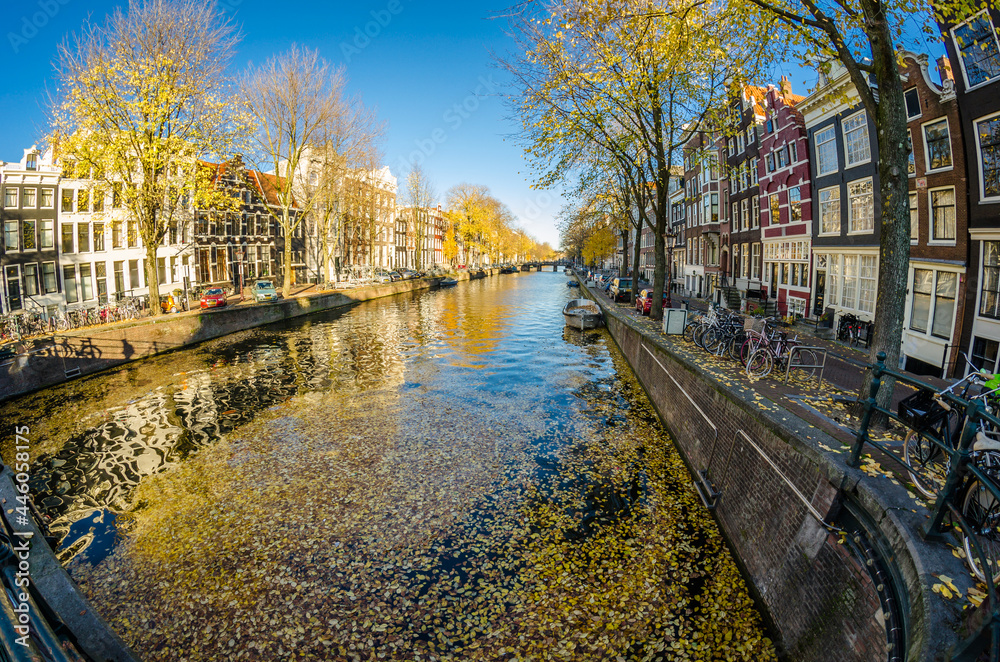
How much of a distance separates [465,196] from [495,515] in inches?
3621

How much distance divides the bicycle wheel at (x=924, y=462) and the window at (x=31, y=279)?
1663 inches

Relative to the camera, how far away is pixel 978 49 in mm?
13977

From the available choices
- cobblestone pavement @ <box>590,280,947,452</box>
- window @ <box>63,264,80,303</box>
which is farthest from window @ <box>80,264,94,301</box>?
cobblestone pavement @ <box>590,280,947,452</box>

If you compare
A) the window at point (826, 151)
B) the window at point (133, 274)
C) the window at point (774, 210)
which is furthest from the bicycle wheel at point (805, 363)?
the window at point (133, 274)

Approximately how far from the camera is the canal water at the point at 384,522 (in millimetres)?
6117

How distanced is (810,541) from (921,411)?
2.62 meters

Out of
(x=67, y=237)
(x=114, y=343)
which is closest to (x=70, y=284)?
(x=67, y=237)

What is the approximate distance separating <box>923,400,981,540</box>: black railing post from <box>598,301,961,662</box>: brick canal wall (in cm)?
16

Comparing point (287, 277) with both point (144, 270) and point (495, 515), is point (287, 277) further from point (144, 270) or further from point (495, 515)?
point (495, 515)

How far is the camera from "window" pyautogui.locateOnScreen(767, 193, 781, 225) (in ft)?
96.2

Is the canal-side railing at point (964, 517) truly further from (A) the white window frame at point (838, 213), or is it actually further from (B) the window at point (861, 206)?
(A) the white window frame at point (838, 213)

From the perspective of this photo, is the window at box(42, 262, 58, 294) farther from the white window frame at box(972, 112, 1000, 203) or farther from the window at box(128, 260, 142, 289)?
the white window frame at box(972, 112, 1000, 203)

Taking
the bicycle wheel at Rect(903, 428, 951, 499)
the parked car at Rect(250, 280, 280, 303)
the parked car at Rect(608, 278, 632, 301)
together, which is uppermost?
the parked car at Rect(250, 280, 280, 303)

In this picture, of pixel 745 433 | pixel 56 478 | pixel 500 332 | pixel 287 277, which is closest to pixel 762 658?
Result: pixel 745 433
